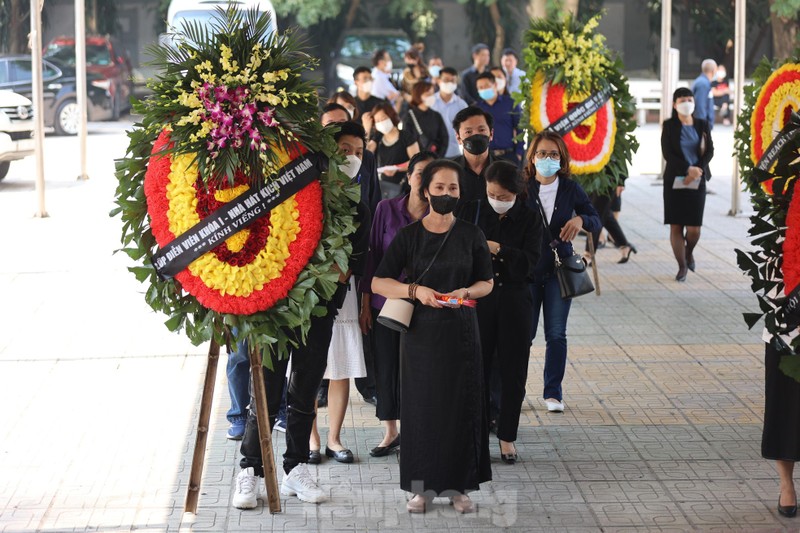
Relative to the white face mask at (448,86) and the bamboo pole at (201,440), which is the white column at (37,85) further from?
the bamboo pole at (201,440)

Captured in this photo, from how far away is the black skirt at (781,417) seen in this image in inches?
258

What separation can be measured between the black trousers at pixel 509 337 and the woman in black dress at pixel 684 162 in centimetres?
568

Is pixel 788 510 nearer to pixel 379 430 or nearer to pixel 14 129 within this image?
→ pixel 379 430

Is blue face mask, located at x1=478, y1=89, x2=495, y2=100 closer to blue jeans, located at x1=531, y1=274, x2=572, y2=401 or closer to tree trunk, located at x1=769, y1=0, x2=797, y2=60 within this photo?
blue jeans, located at x1=531, y1=274, x2=572, y2=401

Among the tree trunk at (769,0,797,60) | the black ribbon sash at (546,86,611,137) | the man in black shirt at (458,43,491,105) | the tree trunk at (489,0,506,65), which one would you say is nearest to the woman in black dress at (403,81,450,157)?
the black ribbon sash at (546,86,611,137)

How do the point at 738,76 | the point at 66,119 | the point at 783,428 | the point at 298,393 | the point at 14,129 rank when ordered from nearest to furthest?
the point at 783,428
the point at 298,393
the point at 738,76
the point at 14,129
the point at 66,119

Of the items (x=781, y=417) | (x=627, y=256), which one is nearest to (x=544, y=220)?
(x=781, y=417)

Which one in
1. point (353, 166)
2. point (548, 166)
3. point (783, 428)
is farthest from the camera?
point (548, 166)

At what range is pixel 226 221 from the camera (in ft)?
20.3

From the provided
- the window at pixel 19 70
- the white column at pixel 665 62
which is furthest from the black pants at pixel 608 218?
the window at pixel 19 70

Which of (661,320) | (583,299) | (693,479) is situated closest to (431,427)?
(693,479)

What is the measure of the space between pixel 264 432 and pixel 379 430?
1.64m

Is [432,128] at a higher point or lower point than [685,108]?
lower

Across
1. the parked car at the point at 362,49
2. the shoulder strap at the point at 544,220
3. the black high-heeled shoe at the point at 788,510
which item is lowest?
the black high-heeled shoe at the point at 788,510
